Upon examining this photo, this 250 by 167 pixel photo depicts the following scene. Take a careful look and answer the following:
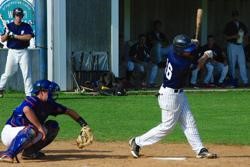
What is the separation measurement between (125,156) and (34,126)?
1.36 meters

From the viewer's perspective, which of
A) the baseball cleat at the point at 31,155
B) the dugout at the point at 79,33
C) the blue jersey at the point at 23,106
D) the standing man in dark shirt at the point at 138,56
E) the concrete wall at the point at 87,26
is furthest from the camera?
the standing man in dark shirt at the point at 138,56

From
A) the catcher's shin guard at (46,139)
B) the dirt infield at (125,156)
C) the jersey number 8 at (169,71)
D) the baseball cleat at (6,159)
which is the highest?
the jersey number 8 at (169,71)

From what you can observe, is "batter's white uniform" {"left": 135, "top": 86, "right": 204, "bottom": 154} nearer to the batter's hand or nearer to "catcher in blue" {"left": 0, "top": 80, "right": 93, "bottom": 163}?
"catcher in blue" {"left": 0, "top": 80, "right": 93, "bottom": 163}

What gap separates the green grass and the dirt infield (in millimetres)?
589

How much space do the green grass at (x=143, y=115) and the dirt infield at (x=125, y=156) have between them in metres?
0.59

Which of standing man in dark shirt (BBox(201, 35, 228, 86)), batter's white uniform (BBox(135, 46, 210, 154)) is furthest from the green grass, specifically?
batter's white uniform (BBox(135, 46, 210, 154))

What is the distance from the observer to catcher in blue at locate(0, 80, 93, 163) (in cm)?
897

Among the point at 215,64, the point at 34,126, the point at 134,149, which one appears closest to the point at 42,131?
the point at 34,126

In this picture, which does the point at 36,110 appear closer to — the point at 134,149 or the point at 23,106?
the point at 23,106

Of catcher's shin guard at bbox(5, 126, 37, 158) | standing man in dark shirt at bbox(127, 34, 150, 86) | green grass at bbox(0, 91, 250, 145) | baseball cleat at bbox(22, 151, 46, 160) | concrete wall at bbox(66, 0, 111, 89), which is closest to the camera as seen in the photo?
catcher's shin guard at bbox(5, 126, 37, 158)

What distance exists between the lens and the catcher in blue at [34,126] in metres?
8.97

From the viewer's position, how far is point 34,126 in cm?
899

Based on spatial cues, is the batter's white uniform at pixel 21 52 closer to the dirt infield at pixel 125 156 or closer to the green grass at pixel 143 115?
the green grass at pixel 143 115

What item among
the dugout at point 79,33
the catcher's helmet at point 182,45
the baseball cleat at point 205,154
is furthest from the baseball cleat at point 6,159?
the dugout at point 79,33
